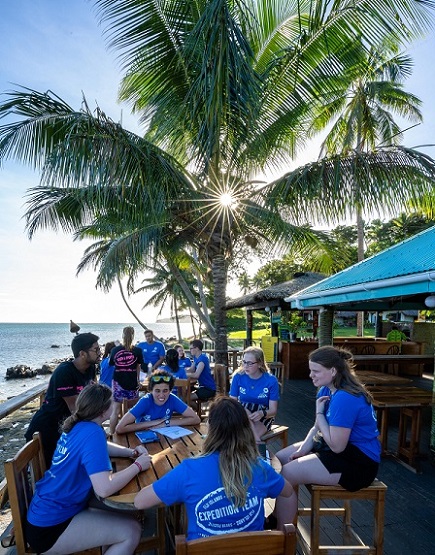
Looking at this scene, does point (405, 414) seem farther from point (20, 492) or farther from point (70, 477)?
point (20, 492)

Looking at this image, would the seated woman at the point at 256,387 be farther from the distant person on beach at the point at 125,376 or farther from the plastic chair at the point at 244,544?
the plastic chair at the point at 244,544

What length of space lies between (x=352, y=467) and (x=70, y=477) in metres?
1.80

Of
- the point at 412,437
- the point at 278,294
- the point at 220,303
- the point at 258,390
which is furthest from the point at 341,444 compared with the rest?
the point at 278,294

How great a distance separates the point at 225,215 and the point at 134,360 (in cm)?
365

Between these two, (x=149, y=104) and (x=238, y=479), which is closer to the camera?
(x=238, y=479)

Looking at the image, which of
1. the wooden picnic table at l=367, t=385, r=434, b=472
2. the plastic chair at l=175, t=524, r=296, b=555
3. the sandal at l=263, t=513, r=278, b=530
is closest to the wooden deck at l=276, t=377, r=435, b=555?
the wooden picnic table at l=367, t=385, r=434, b=472

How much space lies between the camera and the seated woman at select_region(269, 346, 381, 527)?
2.55 m

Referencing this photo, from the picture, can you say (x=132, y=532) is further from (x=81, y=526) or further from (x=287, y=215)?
(x=287, y=215)

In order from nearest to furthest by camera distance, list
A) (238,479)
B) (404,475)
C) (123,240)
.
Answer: (238,479) → (404,475) → (123,240)

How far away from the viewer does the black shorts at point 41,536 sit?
2146 mm

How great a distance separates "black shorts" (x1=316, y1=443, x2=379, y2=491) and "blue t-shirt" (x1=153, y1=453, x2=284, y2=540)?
933 mm

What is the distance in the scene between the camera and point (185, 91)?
285 inches

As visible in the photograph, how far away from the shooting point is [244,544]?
55.9 inches

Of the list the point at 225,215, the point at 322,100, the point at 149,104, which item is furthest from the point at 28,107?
the point at 322,100
